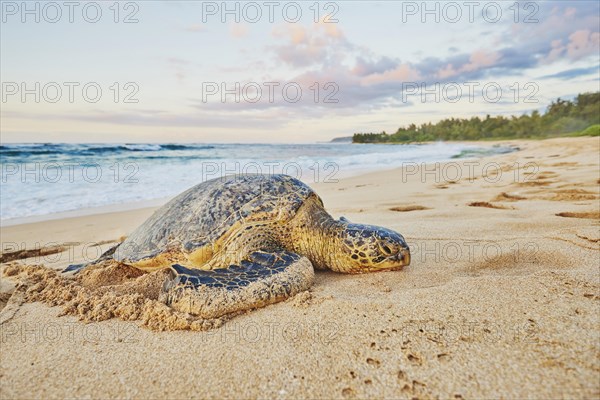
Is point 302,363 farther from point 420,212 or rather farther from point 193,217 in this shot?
point 420,212

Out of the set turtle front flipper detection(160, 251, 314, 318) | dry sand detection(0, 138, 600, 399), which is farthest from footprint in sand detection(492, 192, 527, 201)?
turtle front flipper detection(160, 251, 314, 318)

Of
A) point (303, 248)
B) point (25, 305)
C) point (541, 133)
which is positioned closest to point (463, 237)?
point (303, 248)

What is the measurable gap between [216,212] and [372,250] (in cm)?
136

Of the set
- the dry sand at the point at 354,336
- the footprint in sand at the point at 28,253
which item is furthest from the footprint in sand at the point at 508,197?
the footprint in sand at the point at 28,253

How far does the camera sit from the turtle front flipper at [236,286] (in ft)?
7.23

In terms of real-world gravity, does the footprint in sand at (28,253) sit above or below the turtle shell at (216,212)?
below

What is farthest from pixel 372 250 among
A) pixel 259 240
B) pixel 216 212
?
pixel 216 212

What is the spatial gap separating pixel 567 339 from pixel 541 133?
54.7 metres

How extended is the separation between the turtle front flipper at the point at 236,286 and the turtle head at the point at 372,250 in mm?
421

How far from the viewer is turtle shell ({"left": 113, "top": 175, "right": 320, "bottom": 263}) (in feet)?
9.56

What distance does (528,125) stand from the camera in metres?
49.4

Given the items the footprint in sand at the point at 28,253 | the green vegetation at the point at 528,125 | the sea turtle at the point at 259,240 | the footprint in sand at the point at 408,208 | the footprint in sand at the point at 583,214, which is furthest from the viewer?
the green vegetation at the point at 528,125

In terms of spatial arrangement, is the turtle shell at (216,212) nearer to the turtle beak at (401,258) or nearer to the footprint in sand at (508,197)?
the turtle beak at (401,258)

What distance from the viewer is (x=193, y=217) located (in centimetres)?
305
